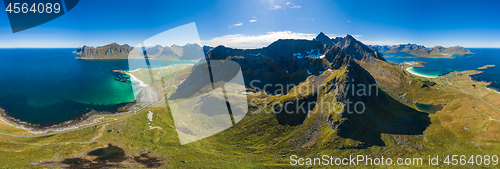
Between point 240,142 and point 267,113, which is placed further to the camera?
point 267,113

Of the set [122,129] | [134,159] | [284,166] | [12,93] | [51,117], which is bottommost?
[284,166]

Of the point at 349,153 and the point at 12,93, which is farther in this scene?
the point at 12,93

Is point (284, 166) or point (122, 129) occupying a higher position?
point (122, 129)

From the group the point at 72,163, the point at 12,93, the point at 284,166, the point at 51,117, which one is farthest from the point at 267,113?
the point at 12,93

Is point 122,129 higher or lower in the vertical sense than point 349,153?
higher

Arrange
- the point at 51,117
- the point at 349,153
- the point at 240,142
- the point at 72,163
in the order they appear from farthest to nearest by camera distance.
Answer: the point at 51,117 → the point at 240,142 → the point at 349,153 → the point at 72,163

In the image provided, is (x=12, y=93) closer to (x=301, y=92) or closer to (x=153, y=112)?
(x=153, y=112)

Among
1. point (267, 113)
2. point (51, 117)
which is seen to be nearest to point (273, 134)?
point (267, 113)

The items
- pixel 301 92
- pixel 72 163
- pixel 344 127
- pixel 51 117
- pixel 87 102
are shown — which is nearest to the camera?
pixel 72 163

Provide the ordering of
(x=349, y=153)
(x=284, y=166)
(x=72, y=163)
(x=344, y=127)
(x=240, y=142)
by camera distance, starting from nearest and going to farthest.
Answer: (x=72, y=163), (x=284, y=166), (x=349, y=153), (x=344, y=127), (x=240, y=142)

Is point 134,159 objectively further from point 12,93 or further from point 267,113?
point 12,93
